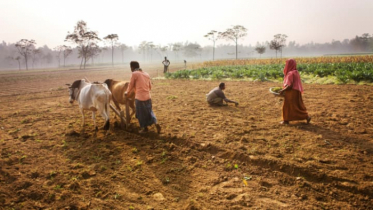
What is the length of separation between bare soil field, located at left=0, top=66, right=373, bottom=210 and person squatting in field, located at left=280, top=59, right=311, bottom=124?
0.31 meters

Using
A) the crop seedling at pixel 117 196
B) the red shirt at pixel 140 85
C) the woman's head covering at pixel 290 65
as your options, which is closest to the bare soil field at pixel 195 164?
the crop seedling at pixel 117 196

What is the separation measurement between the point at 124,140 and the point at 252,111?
4599 millimetres

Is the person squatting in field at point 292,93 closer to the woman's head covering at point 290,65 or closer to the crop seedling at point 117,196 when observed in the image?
the woman's head covering at point 290,65

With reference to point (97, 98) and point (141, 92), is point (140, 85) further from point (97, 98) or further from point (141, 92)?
point (97, 98)

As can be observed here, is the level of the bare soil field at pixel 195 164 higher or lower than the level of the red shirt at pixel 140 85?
lower

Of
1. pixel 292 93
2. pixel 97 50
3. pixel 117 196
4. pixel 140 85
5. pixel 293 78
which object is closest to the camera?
pixel 117 196

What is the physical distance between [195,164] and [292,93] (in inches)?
136

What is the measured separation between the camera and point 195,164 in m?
4.42

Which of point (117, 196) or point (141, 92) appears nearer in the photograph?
point (117, 196)

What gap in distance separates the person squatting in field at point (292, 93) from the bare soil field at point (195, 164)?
31 centimetres

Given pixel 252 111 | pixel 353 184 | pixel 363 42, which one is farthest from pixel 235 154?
pixel 363 42

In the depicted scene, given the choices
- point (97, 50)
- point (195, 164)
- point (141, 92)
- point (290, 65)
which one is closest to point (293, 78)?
point (290, 65)

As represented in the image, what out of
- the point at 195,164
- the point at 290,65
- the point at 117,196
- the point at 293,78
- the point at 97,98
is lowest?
the point at 117,196

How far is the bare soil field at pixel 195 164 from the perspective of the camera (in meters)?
3.37
